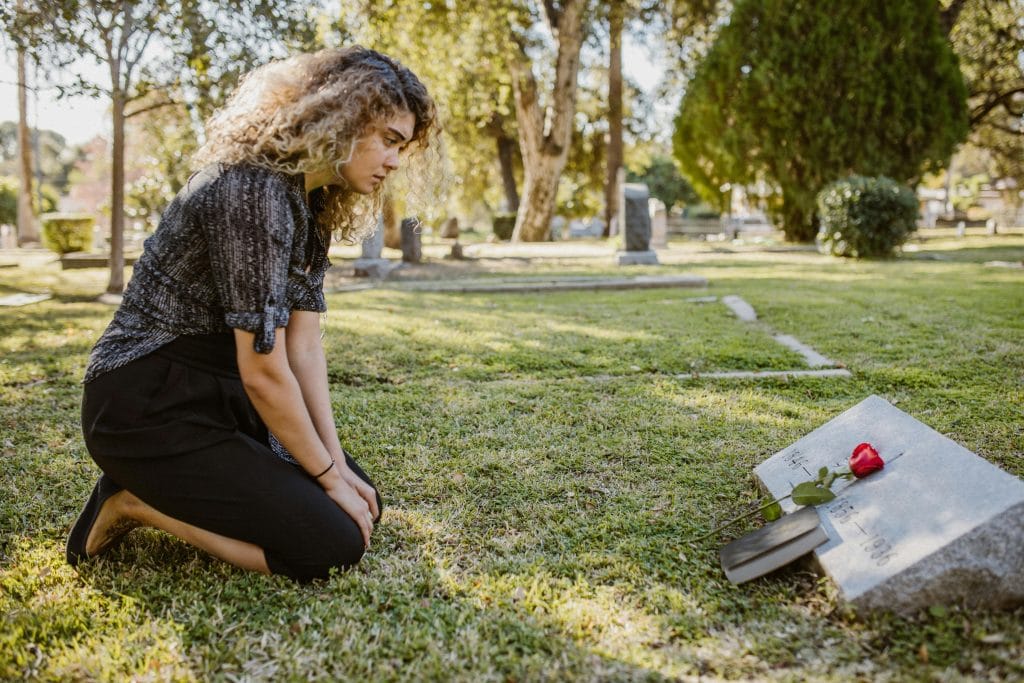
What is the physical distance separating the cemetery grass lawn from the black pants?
139 millimetres

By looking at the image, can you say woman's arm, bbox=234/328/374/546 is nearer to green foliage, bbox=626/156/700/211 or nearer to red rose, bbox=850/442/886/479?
red rose, bbox=850/442/886/479

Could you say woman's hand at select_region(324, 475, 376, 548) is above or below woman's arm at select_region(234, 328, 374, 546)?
below

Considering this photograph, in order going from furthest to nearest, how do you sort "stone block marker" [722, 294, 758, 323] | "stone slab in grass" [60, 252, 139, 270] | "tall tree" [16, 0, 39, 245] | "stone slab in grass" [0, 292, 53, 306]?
"tall tree" [16, 0, 39, 245]
"stone slab in grass" [60, 252, 139, 270]
"stone slab in grass" [0, 292, 53, 306]
"stone block marker" [722, 294, 758, 323]

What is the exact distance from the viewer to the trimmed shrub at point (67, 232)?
1816cm

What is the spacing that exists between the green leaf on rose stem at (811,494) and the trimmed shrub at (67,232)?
20.2 meters

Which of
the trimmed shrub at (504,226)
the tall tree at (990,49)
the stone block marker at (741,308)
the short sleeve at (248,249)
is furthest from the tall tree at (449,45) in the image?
the tall tree at (990,49)

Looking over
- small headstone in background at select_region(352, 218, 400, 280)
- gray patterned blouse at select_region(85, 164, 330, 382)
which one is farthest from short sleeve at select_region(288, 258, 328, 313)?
small headstone in background at select_region(352, 218, 400, 280)

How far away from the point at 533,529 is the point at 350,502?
0.68 metres

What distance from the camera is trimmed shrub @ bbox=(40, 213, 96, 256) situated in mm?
18156

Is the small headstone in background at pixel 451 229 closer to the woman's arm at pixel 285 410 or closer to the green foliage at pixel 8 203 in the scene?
the green foliage at pixel 8 203

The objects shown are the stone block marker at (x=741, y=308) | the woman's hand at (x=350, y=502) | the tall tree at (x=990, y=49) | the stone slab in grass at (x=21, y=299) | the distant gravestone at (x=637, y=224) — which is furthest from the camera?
the tall tree at (x=990, y=49)

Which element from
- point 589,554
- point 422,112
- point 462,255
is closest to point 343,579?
point 589,554

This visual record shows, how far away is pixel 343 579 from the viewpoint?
2.19m

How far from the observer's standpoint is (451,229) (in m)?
26.9
